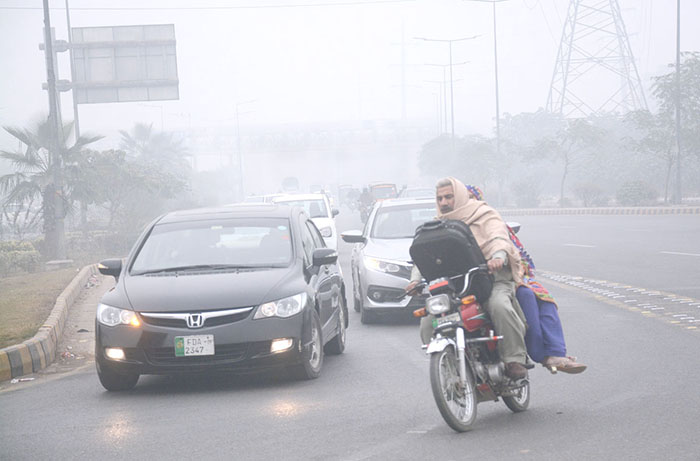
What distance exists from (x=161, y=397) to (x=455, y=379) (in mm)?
2811

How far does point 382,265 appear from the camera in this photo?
1193 cm

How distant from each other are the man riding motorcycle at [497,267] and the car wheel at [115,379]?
9.11 ft

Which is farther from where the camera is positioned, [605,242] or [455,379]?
[605,242]

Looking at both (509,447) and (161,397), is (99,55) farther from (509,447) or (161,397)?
(509,447)

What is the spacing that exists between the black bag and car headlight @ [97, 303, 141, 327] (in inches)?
104

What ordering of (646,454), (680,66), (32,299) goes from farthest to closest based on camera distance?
(680,66) → (32,299) → (646,454)

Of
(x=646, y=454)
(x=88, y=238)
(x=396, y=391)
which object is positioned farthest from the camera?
(x=88, y=238)

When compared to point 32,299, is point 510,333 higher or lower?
higher

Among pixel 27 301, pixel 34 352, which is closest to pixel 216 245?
pixel 34 352

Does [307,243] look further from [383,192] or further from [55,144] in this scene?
[383,192]

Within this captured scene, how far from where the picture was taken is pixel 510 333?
6.12 m

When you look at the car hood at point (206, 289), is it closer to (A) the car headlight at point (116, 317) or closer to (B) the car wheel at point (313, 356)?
(A) the car headlight at point (116, 317)

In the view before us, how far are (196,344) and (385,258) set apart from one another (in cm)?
475

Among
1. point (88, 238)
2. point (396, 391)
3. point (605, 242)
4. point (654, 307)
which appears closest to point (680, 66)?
point (605, 242)
